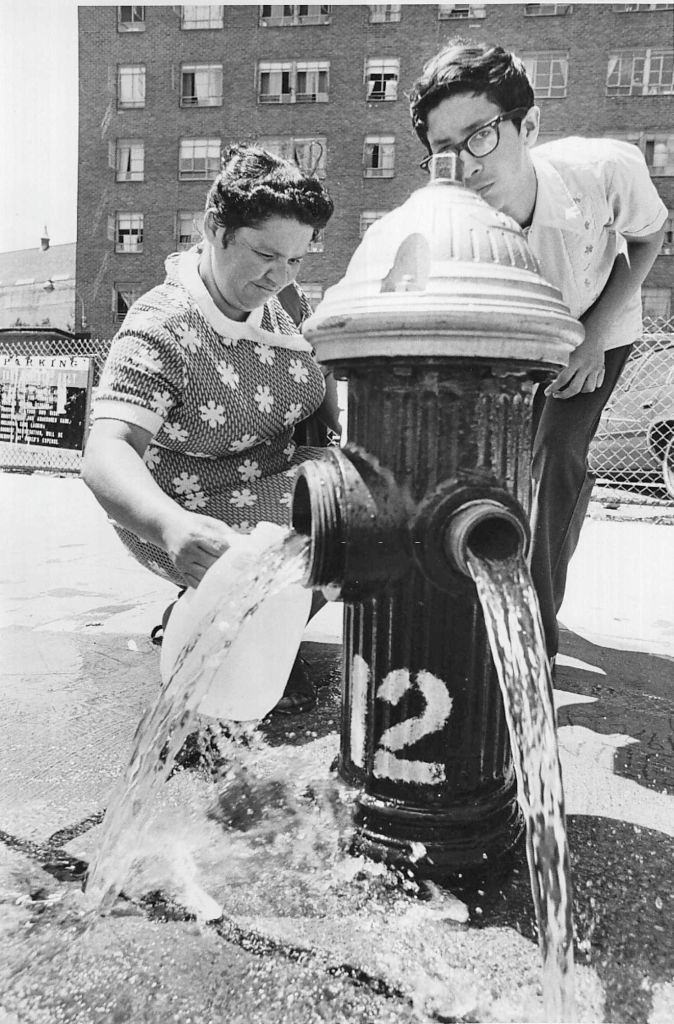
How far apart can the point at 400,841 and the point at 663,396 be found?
6.66 metres

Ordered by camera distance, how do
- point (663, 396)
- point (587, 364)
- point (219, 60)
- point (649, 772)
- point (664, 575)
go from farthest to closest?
1. point (219, 60)
2. point (663, 396)
3. point (664, 575)
4. point (587, 364)
5. point (649, 772)

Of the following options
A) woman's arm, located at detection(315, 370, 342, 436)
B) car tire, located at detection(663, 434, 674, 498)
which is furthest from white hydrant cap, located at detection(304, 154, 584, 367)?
car tire, located at detection(663, 434, 674, 498)

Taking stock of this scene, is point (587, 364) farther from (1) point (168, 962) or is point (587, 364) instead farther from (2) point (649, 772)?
(1) point (168, 962)

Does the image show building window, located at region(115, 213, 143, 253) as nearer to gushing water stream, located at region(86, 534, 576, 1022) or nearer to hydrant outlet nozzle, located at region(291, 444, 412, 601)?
gushing water stream, located at region(86, 534, 576, 1022)

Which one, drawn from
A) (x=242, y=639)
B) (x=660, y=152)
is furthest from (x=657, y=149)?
(x=242, y=639)

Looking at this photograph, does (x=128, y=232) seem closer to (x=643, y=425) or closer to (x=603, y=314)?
(x=643, y=425)

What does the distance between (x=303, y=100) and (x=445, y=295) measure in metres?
30.4

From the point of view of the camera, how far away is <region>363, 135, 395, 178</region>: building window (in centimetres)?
2842

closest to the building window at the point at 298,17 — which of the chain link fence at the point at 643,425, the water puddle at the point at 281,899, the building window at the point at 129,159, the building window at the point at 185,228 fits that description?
the building window at the point at 129,159

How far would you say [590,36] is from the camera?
2723cm

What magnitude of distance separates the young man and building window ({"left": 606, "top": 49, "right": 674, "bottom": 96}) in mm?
28407

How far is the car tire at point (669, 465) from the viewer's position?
294 inches

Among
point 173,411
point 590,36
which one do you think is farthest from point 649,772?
point 590,36

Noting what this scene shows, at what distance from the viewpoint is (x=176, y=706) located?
1.70 meters
